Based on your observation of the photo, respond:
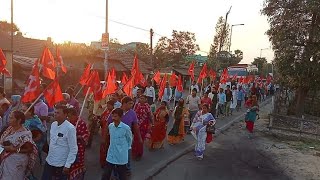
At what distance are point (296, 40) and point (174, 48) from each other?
30.0 m

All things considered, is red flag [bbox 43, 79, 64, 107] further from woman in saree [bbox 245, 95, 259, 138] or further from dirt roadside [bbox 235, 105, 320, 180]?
woman in saree [bbox 245, 95, 259, 138]

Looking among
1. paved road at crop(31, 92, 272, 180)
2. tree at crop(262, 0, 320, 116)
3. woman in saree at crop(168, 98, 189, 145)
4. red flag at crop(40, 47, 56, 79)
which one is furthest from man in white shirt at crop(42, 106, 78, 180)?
tree at crop(262, 0, 320, 116)

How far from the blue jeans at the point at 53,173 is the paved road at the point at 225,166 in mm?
2779

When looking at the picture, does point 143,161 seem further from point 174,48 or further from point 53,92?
point 174,48

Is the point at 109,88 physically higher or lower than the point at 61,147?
higher

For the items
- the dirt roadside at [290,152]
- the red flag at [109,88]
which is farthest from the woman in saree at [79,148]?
the dirt roadside at [290,152]

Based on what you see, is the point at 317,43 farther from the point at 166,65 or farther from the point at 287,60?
the point at 166,65

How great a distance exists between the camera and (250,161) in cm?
1017

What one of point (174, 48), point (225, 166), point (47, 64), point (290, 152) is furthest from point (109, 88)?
point (174, 48)

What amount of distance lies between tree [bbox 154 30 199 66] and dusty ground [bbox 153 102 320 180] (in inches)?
1461

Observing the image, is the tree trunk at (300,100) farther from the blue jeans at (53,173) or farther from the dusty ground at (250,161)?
the blue jeans at (53,173)

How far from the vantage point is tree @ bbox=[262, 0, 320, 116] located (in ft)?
71.5

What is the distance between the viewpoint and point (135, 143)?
9109 mm

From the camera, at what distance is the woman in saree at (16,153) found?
16.2 ft
